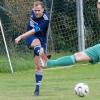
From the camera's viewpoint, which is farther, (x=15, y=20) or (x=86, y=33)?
(x=86, y=33)

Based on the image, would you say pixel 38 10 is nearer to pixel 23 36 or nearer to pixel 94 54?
pixel 23 36

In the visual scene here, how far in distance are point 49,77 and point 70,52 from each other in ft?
14.7

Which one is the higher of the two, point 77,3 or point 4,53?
point 77,3

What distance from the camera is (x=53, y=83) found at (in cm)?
1515

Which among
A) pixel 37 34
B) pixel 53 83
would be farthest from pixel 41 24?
pixel 53 83

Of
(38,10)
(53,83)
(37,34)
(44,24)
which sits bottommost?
(53,83)

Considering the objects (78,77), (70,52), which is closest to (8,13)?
(70,52)

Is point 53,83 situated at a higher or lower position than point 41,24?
lower

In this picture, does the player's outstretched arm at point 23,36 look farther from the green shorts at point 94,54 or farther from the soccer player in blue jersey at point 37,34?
the green shorts at point 94,54

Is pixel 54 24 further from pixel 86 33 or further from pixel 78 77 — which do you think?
pixel 78 77

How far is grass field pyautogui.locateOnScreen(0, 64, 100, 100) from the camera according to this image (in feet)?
40.2

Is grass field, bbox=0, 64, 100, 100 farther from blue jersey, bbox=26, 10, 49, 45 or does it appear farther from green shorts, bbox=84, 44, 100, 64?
green shorts, bbox=84, 44, 100, 64

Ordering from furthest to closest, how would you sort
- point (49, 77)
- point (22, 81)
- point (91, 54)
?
point (49, 77)
point (22, 81)
point (91, 54)

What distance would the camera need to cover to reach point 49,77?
1689cm
